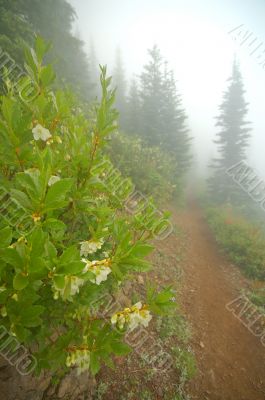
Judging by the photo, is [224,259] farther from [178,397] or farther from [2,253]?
[2,253]

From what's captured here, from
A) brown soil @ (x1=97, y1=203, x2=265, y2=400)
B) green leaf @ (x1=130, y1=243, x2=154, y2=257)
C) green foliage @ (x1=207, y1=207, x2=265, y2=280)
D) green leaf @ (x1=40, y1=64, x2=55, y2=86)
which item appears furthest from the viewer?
green foliage @ (x1=207, y1=207, x2=265, y2=280)

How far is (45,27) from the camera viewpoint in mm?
13500

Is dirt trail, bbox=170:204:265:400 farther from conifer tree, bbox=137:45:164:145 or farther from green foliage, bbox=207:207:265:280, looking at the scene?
conifer tree, bbox=137:45:164:145

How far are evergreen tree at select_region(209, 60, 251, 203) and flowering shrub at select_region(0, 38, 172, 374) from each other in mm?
17632

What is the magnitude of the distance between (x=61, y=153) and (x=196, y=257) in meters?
8.78

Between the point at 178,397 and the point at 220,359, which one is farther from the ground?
the point at 220,359

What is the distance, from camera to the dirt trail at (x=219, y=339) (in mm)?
5027

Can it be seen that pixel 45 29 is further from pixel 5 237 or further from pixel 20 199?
pixel 5 237

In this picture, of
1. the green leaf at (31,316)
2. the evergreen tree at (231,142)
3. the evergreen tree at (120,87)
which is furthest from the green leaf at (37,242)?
the evergreen tree at (120,87)

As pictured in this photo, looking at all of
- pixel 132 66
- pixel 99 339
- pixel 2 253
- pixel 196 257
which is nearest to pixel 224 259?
pixel 196 257

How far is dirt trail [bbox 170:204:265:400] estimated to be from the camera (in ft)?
16.5

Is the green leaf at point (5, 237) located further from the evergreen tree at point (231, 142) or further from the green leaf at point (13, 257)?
the evergreen tree at point (231, 142)

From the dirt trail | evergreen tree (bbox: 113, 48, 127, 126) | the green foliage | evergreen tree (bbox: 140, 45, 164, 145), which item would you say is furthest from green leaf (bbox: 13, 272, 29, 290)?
evergreen tree (bbox: 113, 48, 127, 126)

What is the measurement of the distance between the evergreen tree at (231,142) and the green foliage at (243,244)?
20.0 ft
